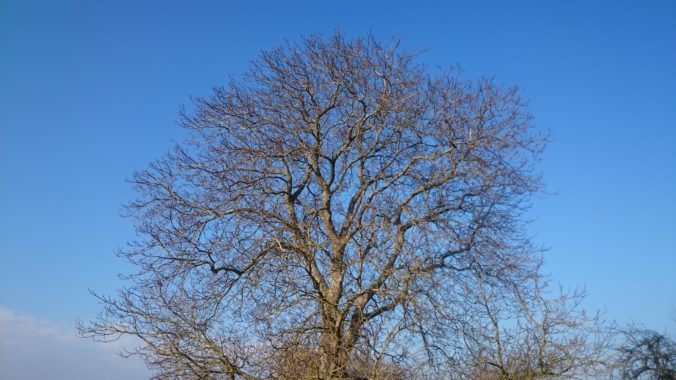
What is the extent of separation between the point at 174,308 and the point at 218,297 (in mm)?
840

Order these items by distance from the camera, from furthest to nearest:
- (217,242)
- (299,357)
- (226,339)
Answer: (217,242)
(226,339)
(299,357)

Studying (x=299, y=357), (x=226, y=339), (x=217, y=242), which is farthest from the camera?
(x=217, y=242)

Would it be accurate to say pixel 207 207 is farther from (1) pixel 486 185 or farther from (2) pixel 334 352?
(1) pixel 486 185

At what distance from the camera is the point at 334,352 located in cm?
1141

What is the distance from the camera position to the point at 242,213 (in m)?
13.2

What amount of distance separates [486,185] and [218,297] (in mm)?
5630

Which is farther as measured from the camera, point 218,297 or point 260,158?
point 260,158

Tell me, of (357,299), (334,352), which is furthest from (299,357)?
(357,299)

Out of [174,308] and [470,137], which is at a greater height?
[470,137]

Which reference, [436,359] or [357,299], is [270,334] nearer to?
[357,299]

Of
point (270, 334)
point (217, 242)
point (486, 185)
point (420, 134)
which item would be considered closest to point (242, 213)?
point (217, 242)

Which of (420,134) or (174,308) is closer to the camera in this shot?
(174,308)

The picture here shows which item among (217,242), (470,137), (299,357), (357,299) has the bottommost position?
(299,357)

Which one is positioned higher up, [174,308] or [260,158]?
[260,158]
